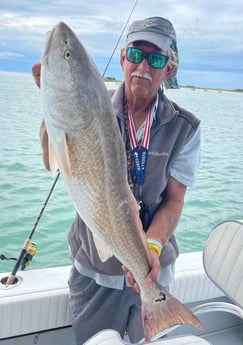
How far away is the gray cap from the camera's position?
180 cm

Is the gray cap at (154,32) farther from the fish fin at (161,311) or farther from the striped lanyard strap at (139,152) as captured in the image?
the fish fin at (161,311)

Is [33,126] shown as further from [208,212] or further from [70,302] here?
[70,302]

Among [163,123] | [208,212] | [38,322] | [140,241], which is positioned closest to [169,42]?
[163,123]

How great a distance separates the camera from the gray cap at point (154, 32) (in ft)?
5.91

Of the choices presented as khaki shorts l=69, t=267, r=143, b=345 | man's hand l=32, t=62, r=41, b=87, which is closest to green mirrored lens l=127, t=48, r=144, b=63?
man's hand l=32, t=62, r=41, b=87

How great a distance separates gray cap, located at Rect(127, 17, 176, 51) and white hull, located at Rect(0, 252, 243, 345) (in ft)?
4.91

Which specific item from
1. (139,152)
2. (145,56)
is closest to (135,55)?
(145,56)

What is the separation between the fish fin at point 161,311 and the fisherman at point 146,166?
11 cm

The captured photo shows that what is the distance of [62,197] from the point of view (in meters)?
6.42

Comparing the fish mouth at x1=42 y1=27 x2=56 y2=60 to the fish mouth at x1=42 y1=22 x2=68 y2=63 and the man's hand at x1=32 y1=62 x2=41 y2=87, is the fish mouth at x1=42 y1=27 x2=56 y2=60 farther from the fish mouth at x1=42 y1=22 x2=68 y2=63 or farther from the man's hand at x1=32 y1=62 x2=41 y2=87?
the man's hand at x1=32 y1=62 x2=41 y2=87

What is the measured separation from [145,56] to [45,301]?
1.49 m

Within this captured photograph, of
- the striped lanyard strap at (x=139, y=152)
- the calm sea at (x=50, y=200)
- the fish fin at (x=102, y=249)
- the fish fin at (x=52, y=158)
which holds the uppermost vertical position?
the fish fin at (x=52, y=158)

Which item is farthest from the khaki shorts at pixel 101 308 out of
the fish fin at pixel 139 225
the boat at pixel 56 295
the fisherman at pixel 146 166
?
the fish fin at pixel 139 225

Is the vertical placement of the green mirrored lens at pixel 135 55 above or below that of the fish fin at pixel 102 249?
above
